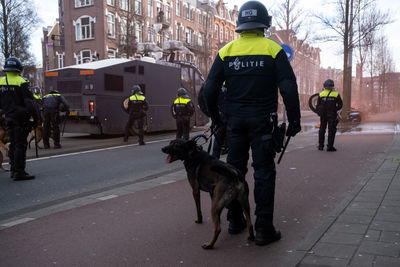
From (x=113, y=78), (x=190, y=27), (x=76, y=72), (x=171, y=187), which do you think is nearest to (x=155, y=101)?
(x=113, y=78)

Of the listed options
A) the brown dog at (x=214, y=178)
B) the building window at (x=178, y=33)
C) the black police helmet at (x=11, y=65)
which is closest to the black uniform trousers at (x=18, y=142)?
the black police helmet at (x=11, y=65)

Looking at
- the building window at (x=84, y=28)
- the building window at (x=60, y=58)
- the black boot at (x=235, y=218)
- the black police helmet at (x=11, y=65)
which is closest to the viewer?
the black boot at (x=235, y=218)

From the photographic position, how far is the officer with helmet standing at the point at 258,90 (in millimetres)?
3391

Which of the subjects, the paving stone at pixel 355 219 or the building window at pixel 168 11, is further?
the building window at pixel 168 11

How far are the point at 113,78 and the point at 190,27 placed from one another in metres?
34.0

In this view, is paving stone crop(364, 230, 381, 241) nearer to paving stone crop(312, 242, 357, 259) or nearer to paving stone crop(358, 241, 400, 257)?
paving stone crop(358, 241, 400, 257)

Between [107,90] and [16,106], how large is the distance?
7.24 metres

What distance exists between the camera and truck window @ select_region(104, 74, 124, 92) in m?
13.8

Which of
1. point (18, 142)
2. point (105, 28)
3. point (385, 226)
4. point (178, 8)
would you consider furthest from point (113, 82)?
point (178, 8)

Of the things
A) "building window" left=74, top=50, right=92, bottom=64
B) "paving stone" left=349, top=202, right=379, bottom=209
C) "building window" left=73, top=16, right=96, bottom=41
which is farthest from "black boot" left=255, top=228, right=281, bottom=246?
"building window" left=74, top=50, right=92, bottom=64

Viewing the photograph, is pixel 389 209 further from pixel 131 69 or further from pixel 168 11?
pixel 168 11

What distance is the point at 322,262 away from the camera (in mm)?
2936

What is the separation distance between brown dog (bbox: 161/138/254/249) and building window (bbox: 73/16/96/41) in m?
34.0

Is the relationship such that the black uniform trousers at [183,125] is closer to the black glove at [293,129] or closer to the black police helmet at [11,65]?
the black police helmet at [11,65]
